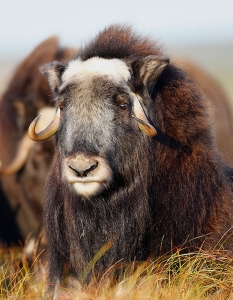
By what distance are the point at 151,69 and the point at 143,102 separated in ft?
0.77

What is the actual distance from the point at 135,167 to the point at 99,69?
0.72 m

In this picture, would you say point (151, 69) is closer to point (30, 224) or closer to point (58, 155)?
point (58, 155)

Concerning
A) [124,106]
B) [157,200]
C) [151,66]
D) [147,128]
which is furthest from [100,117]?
[157,200]

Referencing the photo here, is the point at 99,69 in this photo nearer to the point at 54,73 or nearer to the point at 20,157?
the point at 54,73

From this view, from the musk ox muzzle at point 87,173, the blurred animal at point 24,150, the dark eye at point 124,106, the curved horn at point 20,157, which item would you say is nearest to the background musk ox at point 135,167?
the dark eye at point 124,106

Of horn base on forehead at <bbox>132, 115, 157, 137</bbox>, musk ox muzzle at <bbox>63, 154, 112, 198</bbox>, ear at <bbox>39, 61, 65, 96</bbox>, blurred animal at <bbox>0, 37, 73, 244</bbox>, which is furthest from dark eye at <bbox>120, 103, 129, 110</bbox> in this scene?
blurred animal at <bbox>0, 37, 73, 244</bbox>

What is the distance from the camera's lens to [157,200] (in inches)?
202

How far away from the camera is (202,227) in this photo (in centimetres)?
506

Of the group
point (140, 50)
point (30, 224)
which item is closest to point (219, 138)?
point (30, 224)

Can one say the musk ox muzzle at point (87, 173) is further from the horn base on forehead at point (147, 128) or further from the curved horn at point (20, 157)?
the curved horn at point (20, 157)

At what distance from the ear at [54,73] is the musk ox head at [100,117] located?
0.06 metres

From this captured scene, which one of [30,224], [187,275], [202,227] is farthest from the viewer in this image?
[30,224]

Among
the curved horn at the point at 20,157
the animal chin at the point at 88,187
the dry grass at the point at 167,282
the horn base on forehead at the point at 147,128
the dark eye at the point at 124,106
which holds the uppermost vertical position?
the dark eye at the point at 124,106

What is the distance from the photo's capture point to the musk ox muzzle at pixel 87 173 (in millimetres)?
4625
